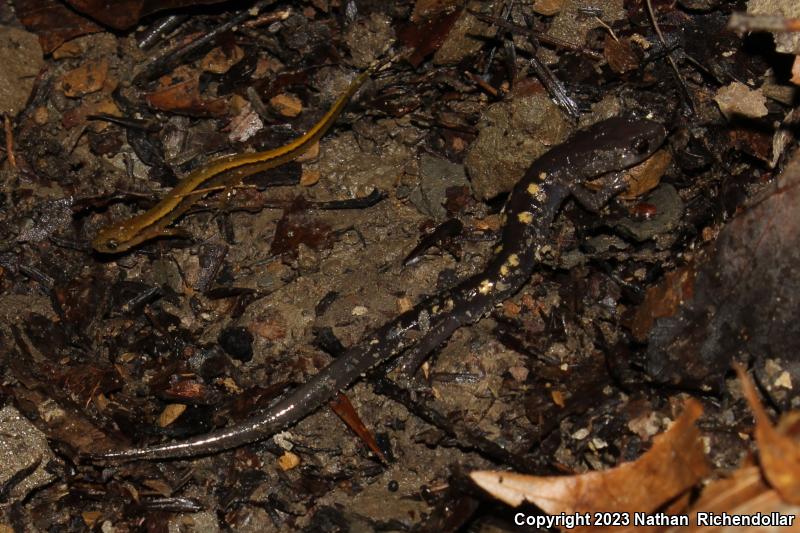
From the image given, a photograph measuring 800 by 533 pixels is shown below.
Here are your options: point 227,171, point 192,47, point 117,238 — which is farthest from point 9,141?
point 227,171

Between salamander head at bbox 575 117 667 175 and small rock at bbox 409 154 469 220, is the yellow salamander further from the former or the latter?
salamander head at bbox 575 117 667 175

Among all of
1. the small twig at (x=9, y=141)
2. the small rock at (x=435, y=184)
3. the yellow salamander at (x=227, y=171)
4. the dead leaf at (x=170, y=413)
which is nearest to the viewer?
the dead leaf at (x=170, y=413)

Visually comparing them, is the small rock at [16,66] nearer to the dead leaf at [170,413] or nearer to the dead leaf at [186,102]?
the dead leaf at [186,102]

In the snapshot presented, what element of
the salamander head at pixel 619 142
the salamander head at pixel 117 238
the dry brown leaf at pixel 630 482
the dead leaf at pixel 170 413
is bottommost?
the dead leaf at pixel 170 413

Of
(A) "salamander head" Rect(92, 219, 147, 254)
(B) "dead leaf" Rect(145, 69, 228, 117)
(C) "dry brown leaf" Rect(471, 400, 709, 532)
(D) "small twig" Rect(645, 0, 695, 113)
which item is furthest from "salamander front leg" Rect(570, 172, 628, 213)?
(A) "salamander head" Rect(92, 219, 147, 254)

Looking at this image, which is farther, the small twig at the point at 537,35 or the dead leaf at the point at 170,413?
the small twig at the point at 537,35

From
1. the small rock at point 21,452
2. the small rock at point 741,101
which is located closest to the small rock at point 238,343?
the small rock at point 21,452
